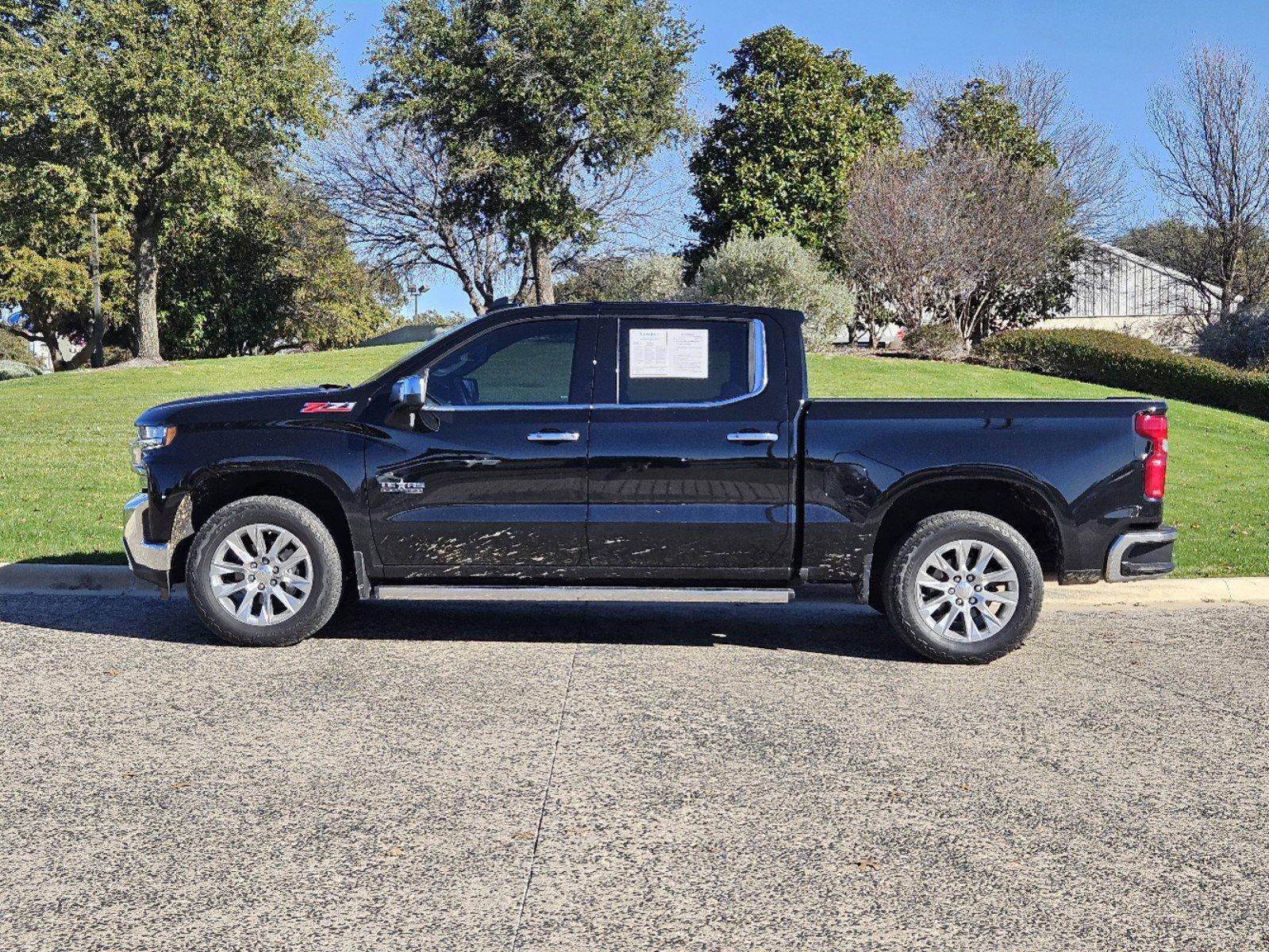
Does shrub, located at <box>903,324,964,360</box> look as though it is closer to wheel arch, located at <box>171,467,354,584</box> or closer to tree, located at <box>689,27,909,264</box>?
tree, located at <box>689,27,909,264</box>

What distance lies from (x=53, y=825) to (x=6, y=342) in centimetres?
6690

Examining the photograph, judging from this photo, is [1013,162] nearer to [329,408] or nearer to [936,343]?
[936,343]

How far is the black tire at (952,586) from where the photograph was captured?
22.7 ft

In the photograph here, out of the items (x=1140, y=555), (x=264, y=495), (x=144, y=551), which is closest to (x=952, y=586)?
(x=1140, y=555)

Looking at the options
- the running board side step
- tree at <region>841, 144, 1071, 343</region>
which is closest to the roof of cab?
the running board side step

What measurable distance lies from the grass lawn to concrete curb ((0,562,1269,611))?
0.58 meters

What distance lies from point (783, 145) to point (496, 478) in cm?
3330

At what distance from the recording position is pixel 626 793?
4.82 meters

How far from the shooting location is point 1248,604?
348 inches

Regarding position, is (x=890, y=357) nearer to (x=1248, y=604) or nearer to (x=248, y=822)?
(x=1248, y=604)

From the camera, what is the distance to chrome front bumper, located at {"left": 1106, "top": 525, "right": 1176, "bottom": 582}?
6.93 meters

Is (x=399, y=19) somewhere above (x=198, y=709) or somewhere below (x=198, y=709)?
above

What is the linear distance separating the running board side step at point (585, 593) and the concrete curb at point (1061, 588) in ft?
8.79

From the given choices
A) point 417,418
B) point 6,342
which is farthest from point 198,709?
point 6,342
